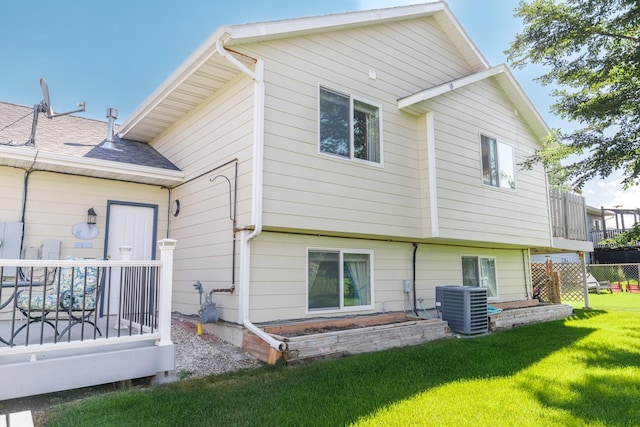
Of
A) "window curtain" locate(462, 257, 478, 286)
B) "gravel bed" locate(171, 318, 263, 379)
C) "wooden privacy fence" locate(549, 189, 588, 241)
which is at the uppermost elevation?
"wooden privacy fence" locate(549, 189, 588, 241)

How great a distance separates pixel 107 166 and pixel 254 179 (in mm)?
3078

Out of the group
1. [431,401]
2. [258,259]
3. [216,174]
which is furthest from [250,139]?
[431,401]

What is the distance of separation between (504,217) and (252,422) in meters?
7.80

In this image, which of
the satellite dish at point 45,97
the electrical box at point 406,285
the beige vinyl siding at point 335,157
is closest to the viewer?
the beige vinyl siding at point 335,157

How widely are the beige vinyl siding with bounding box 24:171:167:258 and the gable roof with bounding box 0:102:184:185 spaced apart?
19 centimetres

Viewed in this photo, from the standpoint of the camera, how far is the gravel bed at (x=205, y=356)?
474 centimetres

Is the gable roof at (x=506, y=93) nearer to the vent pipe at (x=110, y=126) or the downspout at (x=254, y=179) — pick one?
the downspout at (x=254, y=179)

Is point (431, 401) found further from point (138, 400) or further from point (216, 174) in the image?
point (216, 174)

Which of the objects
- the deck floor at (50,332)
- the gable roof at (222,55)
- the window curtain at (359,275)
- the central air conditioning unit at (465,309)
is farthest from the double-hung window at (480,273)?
the deck floor at (50,332)

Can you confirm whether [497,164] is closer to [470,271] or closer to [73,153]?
[470,271]

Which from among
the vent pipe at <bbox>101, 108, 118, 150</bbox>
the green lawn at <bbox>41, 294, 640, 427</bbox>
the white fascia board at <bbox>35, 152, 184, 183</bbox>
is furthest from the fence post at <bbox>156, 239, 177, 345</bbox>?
the vent pipe at <bbox>101, 108, 118, 150</bbox>

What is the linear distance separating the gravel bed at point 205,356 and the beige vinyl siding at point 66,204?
2704 millimetres

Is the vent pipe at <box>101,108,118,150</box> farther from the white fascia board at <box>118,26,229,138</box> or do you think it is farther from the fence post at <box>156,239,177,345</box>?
the fence post at <box>156,239,177,345</box>

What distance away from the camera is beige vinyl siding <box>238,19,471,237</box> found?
609 centimetres
